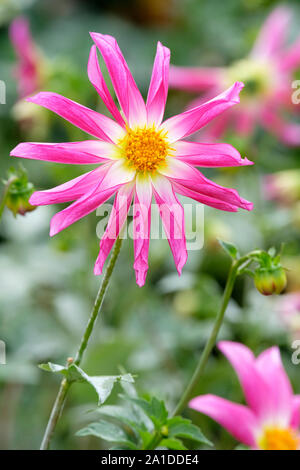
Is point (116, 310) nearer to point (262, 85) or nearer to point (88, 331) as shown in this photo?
point (262, 85)

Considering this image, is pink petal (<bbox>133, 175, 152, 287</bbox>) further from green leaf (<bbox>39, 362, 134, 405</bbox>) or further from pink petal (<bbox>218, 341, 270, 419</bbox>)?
pink petal (<bbox>218, 341, 270, 419</bbox>)

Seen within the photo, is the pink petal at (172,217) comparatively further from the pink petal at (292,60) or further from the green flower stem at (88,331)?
the pink petal at (292,60)

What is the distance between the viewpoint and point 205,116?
1.62 ft

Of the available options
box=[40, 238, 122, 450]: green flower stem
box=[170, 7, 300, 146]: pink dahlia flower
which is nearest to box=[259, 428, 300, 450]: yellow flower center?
box=[40, 238, 122, 450]: green flower stem

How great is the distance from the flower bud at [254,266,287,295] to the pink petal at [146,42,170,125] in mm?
163

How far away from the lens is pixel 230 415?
66cm

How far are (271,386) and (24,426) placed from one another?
0.51 meters

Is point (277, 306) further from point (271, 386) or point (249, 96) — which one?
point (249, 96)

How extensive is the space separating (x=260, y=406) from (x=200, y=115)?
0.35 meters

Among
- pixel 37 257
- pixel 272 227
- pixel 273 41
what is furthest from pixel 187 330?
pixel 273 41

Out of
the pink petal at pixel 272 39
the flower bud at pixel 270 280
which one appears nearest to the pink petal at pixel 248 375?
the flower bud at pixel 270 280

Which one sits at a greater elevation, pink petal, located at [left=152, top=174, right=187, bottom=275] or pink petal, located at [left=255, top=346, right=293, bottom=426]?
pink petal, located at [left=152, top=174, right=187, bottom=275]

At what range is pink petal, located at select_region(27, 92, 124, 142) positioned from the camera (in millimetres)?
473

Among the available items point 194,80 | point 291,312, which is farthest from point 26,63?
point 291,312
